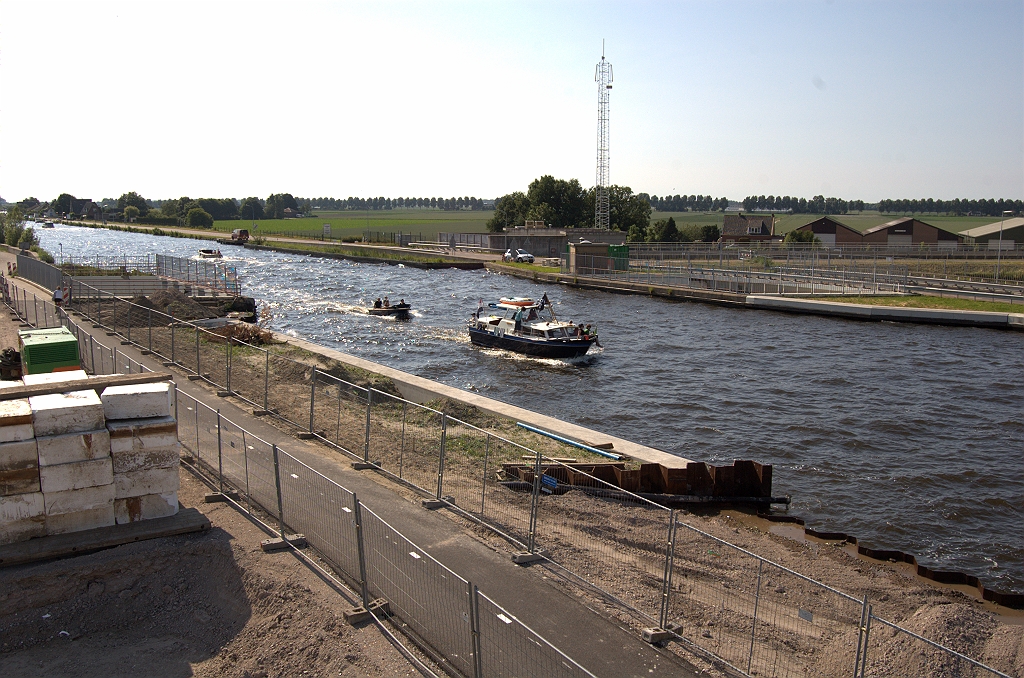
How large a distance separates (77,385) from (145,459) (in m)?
1.71

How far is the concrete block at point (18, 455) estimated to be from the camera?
977 cm

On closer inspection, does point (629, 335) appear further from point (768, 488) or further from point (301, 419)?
point (301, 419)

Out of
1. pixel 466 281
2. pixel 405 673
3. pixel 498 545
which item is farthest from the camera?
pixel 466 281

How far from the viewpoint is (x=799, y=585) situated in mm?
11656

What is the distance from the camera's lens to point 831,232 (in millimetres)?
116625

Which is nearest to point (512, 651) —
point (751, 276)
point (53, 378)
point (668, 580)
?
point (668, 580)

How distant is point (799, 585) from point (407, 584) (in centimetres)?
605

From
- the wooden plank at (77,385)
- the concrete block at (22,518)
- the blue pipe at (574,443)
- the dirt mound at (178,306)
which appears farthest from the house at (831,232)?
the concrete block at (22,518)

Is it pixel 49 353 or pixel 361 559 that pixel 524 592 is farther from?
pixel 49 353

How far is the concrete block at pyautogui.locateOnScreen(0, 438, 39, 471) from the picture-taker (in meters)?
9.77

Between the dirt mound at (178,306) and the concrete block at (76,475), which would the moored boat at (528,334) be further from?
the concrete block at (76,475)

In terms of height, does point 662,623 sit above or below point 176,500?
below

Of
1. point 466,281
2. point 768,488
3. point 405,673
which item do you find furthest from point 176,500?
point 466,281

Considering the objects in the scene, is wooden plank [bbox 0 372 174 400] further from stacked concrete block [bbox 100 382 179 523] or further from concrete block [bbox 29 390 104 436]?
stacked concrete block [bbox 100 382 179 523]
